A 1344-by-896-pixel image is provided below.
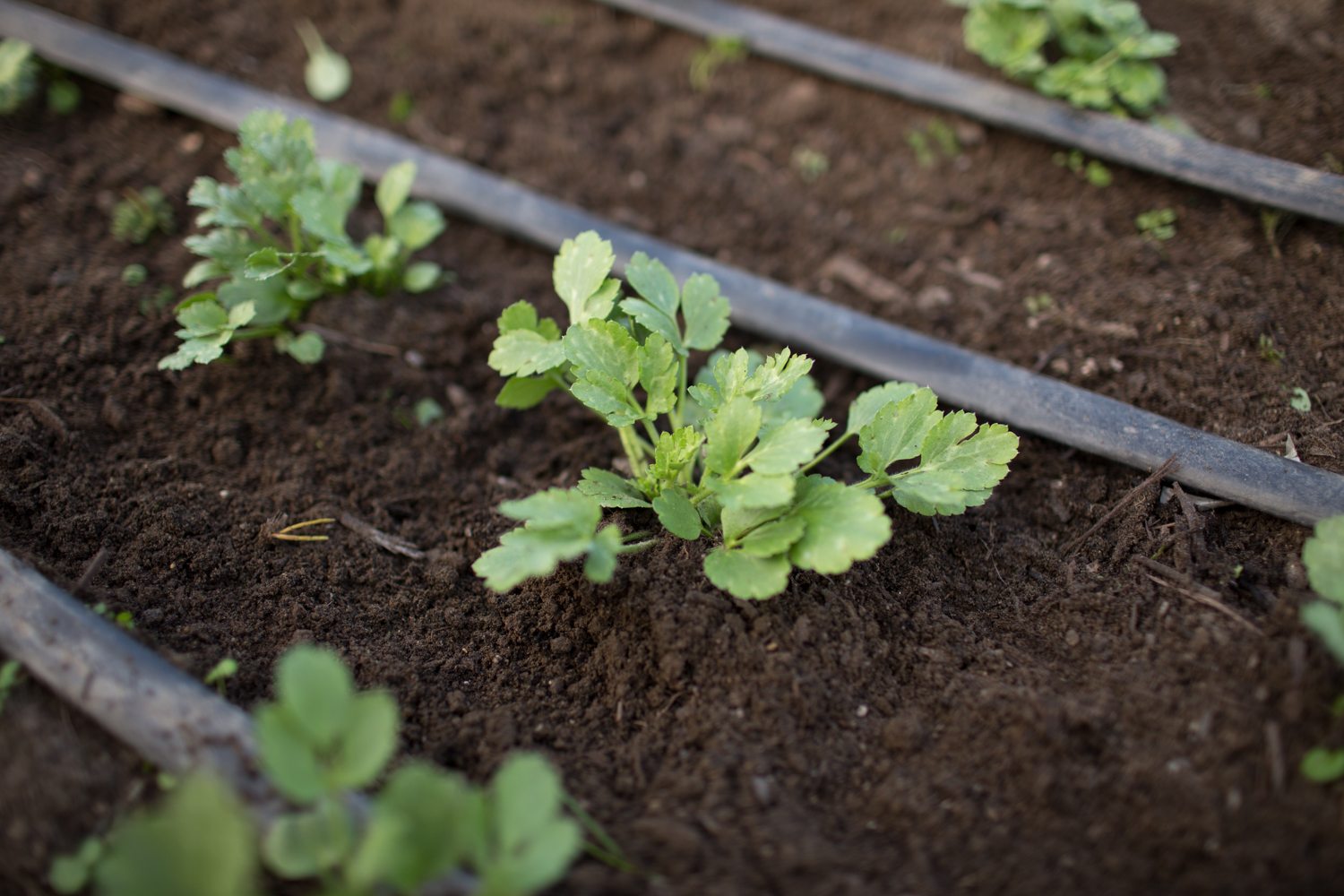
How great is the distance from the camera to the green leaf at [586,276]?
1.96 meters

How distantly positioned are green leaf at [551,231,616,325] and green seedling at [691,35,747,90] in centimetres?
145

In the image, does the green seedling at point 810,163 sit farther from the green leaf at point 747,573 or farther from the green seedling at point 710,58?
the green leaf at point 747,573

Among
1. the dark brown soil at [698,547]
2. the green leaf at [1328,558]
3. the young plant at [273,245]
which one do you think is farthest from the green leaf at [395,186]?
the green leaf at [1328,558]

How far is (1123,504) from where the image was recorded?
6.62 ft

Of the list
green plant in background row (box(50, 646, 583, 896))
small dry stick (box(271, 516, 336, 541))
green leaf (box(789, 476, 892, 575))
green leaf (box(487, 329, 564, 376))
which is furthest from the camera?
small dry stick (box(271, 516, 336, 541))

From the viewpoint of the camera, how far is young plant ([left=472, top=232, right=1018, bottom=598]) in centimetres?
162

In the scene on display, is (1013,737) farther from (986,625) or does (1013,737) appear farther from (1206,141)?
(1206,141)

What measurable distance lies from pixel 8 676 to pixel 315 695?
2.19 feet

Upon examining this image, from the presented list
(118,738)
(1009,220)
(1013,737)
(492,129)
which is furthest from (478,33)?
(1013,737)

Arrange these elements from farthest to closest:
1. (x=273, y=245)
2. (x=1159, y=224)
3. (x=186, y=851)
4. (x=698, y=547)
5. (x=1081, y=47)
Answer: (x=1081, y=47)
(x=1159, y=224)
(x=273, y=245)
(x=698, y=547)
(x=186, y=851)

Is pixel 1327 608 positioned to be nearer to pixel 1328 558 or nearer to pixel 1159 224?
pixel 1328 558

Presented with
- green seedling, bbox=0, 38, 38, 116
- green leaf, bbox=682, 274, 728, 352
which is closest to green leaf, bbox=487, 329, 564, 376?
green leaf, bbox=682, 274, 728, 352

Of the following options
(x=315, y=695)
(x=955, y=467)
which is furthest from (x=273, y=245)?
(x=955, y=467)

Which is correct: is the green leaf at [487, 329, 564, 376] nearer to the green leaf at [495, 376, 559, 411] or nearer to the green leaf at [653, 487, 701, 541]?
the green leaf at [495, 376, 559, 411]
